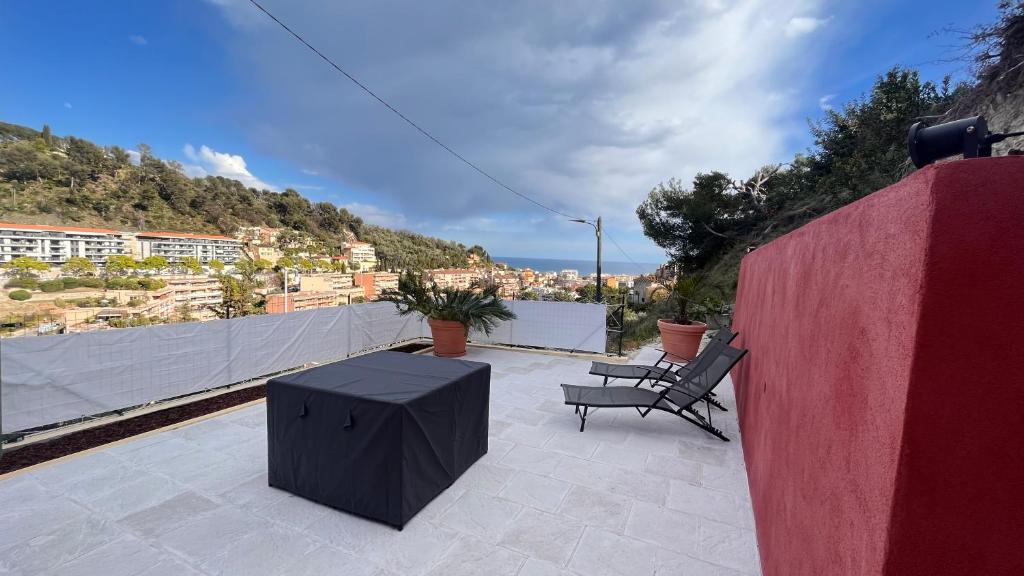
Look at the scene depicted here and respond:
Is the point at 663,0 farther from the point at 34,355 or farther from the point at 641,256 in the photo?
the point at 641,256

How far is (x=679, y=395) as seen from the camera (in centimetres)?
462

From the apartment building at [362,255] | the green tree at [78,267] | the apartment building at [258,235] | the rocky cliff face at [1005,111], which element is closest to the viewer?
the green tree at [78,267]

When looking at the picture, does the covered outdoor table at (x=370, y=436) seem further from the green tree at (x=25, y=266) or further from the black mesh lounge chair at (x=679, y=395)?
the black mesh lounge chair at (x=679, y=395)

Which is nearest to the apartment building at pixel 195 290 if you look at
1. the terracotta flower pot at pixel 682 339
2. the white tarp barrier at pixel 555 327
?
the white tarp barrier at pixel 555 327

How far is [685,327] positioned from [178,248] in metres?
11.2

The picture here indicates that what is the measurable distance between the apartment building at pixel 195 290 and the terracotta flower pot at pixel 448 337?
3778 millimetres

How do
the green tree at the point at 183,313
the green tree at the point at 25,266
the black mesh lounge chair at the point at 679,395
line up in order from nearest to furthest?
1. the green tree at the point at 25,266
2. the black mesh lounge chair at the point at 679,395
3. the green tree at the point at 183,313

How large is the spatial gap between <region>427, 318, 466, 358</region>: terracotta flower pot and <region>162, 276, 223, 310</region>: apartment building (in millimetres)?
3778

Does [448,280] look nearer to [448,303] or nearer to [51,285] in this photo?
[448,303]

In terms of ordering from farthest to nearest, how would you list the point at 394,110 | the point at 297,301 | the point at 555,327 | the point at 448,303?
the point at 297,301 → the point at 555,327 → the point at 394,110 → the point at 448,303

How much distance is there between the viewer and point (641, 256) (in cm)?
1673

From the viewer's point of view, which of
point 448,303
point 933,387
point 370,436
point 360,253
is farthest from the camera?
point 360,253

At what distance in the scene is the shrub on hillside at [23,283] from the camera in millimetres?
1885

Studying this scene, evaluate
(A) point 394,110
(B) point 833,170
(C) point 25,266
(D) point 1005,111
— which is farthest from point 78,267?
(B) point 833,170
